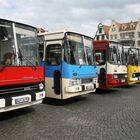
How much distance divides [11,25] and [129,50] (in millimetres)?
9888

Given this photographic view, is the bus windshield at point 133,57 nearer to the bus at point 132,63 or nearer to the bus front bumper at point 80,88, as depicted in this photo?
the bus at point 132,63

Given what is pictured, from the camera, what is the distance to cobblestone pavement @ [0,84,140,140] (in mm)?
6340

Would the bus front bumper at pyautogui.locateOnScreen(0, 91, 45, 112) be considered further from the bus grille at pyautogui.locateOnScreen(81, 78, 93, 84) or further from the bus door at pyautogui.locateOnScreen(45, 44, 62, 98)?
the bus grille at pyautogui.locateOnScreen(81, 78, 93, 84)

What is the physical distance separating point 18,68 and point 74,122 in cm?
213

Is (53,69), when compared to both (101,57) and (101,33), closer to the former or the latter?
(101,57)

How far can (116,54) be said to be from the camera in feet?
46.0

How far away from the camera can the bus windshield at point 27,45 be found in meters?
7.91

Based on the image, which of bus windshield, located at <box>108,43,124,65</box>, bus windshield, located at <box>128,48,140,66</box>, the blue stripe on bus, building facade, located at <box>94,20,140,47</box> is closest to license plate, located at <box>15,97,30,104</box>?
the blue stripe on bus

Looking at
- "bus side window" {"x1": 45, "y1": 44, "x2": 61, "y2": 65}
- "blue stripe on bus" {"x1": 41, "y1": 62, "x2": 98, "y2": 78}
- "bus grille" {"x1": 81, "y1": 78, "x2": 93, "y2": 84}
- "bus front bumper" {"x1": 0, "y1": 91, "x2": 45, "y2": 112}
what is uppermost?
"bus side window" {"x1": 45, "y1": 44, "x2": 61, "y2": 65}

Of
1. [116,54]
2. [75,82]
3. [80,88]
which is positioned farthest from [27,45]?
[116,54]

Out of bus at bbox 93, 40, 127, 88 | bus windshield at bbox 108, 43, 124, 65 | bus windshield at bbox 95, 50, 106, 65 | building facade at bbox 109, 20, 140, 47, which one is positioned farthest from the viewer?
building facade at bbox 109, 20, 140, 47

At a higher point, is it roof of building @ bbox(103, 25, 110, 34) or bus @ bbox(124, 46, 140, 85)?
roof of building @ bbox(103, 25, 110, 34)

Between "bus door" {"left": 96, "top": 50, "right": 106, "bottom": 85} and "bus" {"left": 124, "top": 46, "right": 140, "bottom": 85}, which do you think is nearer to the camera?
"bus door" {"left": 96, "top": 50, "right": 106, "bottom": 85}

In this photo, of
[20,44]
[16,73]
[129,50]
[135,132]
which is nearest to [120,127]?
[135,132]
